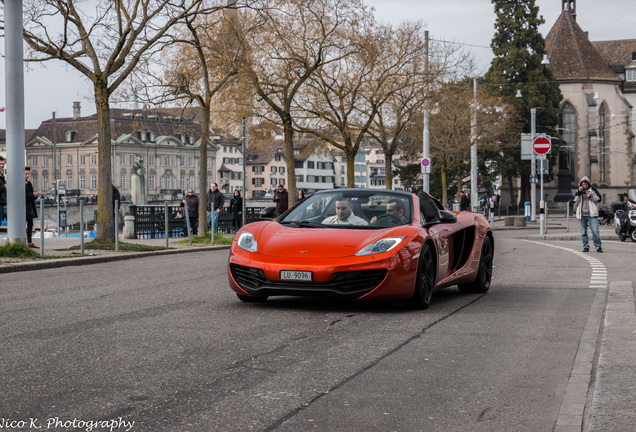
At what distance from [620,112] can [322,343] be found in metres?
102

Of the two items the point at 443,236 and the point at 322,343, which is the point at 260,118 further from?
the point at 322,343

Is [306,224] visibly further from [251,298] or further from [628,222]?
[628,222]

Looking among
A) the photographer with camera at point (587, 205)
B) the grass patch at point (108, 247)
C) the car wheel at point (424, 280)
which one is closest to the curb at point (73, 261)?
the grass patch at point (108, 247)

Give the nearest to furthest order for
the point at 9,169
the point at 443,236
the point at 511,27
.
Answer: the point at 443,236
the point at 9,169
the point at 511,27

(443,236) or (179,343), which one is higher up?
(443,236)

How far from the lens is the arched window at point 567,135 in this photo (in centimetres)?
9781

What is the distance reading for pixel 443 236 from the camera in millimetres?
10492

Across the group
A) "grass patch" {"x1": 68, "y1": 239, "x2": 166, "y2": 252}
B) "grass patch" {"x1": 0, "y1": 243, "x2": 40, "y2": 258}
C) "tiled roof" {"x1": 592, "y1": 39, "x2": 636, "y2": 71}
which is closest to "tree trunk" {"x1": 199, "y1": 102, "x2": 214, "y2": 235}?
"grass patch" {"x1": 68, "y1": 239, "x2": 166, "y2": 252}

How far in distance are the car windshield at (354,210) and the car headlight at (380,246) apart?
568 mm

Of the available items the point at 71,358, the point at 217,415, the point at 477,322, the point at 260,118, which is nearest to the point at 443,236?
the point at 477,322

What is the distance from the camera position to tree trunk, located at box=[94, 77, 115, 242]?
22.3 m

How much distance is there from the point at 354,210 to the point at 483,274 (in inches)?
98.5

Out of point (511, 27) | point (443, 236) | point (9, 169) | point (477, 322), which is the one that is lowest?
point (477, 322)

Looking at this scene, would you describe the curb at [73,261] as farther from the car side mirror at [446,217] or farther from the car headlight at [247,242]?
the car side mirror at [446,217]
